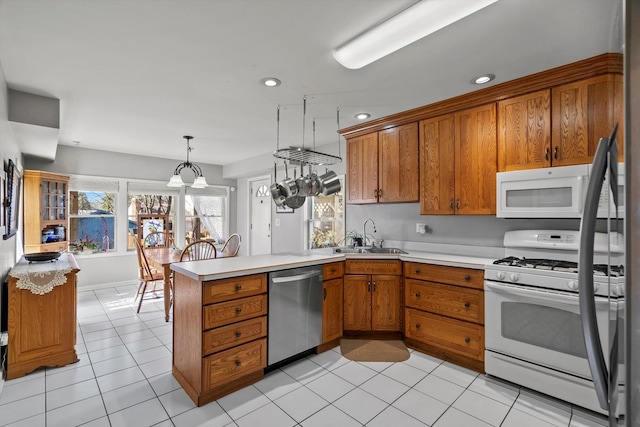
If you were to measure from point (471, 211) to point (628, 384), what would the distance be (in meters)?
2.39

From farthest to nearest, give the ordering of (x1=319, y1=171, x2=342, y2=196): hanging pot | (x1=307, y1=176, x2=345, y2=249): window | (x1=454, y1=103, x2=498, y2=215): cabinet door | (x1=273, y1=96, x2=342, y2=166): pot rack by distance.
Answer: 1. (x1=307, y1=176, x2=345, y2=249): window
2. (x1=319, y1=171, x2=342, y2=196): hanging pot
3. (x1=454, y1=103, x2=498, y2=215): cabinet door
4. (x1=273, y1=96, x2=342, y2=166): pot rack

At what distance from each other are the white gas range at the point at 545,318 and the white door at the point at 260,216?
4423 millimetres

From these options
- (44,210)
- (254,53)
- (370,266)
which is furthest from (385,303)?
(44,210)

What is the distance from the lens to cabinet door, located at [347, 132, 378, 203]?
11.7 feet

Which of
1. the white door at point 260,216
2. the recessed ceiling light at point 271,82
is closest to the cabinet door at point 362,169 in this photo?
the recessed ceiling light at point 271,82

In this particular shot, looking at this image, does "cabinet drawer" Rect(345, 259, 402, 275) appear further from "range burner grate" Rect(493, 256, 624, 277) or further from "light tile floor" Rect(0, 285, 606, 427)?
"range burner grate" Rect(493, 256, 624, 277)

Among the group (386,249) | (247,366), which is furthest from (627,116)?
(386,249)

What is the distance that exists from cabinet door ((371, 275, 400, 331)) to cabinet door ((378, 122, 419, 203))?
2.98 ft

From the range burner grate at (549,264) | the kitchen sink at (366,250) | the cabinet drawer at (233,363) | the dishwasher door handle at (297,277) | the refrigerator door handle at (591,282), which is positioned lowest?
the cabinet drawer at (233,363)

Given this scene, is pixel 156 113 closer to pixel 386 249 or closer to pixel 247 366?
pixel 247 366

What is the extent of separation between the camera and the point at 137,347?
2908 mm

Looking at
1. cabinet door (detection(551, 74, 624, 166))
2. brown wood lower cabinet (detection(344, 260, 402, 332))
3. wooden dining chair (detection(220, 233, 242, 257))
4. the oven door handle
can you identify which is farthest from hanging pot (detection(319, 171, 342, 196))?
wooden dining chair (detection(220, 233, 242, 257))

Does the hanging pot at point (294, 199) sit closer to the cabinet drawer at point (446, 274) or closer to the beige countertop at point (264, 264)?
the beige countertop at point (264, 264)

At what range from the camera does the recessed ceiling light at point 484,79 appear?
2407mm
